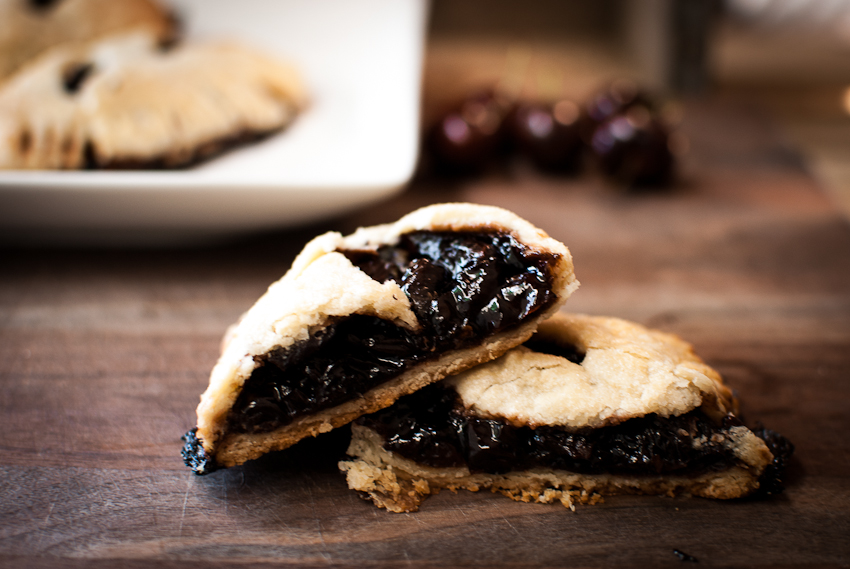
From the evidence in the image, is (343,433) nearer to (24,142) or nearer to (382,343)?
(382,343)

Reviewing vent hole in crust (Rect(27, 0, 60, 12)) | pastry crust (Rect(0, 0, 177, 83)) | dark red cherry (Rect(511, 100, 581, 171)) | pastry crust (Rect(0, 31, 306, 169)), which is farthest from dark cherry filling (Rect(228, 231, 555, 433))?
vent hole in crust (Rect(27, 0, 60, 12))

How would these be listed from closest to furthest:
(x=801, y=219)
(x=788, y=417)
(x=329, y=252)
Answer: (x=329, y=252)
(x=788, y=417)
(x=801, y=219)

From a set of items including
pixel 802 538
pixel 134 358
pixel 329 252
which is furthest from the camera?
pixel 134 358

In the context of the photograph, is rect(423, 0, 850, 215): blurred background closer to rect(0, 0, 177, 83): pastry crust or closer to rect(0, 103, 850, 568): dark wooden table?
rect(0, 103, 850, 568): dark wooden table

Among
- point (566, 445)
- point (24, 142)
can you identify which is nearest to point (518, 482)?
point (566, 445)

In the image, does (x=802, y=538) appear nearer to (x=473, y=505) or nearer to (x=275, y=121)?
(x=473, y=505)

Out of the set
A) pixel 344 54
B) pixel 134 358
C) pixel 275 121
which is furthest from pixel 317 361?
pixel 344 54

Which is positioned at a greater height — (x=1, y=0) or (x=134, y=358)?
(x=1, y=0)
